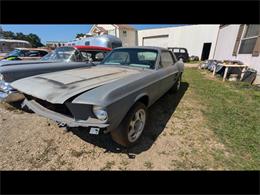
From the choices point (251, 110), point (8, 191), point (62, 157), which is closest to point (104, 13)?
point (62, 157)

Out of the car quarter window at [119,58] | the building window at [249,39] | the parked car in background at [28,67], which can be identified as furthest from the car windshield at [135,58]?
the building window at [249,39]

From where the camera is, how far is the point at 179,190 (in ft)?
5.99

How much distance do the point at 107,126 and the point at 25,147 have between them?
1.65m

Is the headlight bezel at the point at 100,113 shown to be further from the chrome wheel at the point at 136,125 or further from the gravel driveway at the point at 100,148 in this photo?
the chrome wheel at the point at 136,125

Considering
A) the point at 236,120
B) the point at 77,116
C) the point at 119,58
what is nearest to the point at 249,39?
the point at 236,120

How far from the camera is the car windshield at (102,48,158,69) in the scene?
11.0 feet

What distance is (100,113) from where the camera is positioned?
1.81m

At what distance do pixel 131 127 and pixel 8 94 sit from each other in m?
2.88

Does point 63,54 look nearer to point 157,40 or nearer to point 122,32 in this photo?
point 157,40

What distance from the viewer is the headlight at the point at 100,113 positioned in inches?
70.8

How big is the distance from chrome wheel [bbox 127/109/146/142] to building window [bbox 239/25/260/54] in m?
7.68

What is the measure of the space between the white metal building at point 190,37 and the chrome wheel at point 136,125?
17.6 meters

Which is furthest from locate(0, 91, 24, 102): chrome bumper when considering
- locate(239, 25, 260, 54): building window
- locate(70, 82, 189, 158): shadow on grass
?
locate(239, 25, 260, 54): building window

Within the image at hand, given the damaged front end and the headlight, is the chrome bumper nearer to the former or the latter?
the damaged front end
